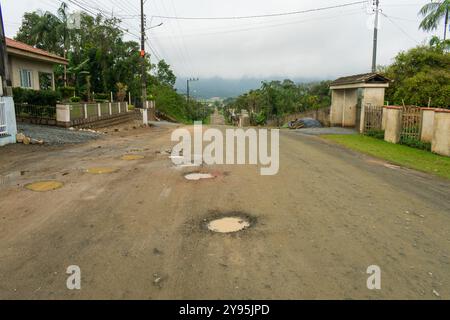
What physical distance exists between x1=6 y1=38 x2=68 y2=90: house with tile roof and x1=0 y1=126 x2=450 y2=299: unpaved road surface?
588 inches

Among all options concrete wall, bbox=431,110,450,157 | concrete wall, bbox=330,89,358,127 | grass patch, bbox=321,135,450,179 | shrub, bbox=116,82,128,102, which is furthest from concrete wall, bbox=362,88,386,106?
shrub, bbox=116,82,128,102

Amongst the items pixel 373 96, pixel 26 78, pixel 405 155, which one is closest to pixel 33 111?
pixel 26 78

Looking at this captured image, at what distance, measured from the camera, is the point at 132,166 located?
10500 mm

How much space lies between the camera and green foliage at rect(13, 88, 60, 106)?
19750 millimetres

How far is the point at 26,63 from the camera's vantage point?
945 inches

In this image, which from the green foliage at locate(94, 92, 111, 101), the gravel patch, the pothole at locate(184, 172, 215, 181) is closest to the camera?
the pothole at locate(184, 172, 215, 181)

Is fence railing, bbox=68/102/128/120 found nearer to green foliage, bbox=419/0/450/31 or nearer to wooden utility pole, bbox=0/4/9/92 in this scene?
wooden utility pole, bbox=0/4/9/92

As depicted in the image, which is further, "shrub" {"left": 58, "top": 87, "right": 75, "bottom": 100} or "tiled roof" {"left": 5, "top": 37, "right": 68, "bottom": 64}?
"shrub" {"left": 58, "top": 87, "right": 75, "bottom": 100}

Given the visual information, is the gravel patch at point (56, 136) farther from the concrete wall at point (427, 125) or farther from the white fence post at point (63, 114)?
the concrete wall at point (427, 125)

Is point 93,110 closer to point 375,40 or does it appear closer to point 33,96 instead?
point 33,96

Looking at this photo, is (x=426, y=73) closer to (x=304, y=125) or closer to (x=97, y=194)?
(x=304, y=125)

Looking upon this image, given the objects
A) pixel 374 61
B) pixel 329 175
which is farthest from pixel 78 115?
pixel 374 61

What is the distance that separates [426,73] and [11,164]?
23336 millimetres

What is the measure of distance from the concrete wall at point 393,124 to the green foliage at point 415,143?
41cm
